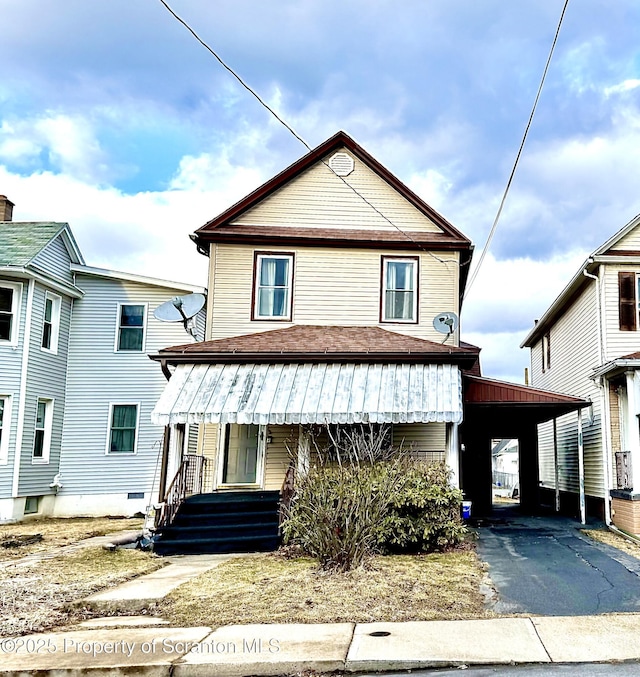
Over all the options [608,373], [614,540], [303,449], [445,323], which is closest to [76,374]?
[303,449]

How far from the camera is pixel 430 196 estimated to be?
16.9 metres

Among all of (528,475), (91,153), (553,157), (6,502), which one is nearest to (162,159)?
(91,153)

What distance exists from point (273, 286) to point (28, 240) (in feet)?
22.6

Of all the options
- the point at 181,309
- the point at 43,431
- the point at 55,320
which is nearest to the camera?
the point at 181,309

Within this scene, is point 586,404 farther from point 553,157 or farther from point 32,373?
point 32,373

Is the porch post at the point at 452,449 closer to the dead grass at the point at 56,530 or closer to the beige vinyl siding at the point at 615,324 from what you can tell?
the beige vinyl siding at the point at 615,324

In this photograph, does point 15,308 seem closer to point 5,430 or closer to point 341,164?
point 5,430

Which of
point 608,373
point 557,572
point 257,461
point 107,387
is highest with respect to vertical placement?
point 608,373

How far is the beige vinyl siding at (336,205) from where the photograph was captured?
1620 cm

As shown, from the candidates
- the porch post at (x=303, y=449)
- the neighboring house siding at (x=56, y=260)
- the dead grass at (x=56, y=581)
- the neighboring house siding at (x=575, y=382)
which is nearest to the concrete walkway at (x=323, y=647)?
the dead grass at (x=56, y=581)

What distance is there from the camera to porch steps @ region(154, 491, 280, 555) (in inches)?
457

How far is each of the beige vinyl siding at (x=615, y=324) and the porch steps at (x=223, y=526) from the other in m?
8.21

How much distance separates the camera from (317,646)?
6035 mm

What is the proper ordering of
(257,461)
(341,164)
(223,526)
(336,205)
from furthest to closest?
(341,164), (336,205), (257,461), (223,526)
